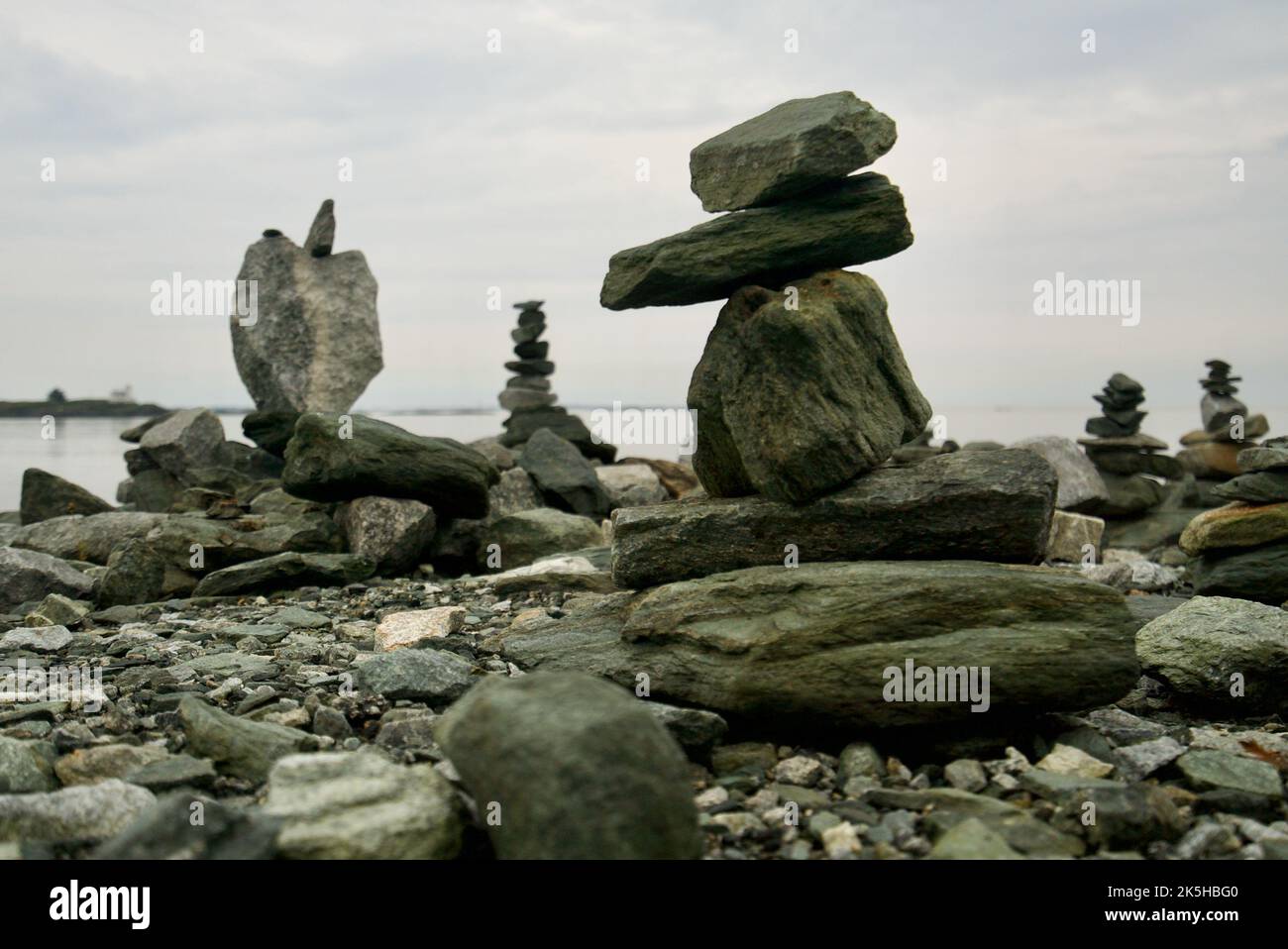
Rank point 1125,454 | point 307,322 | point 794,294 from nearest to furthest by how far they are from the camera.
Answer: point 794,294, point 307,322, point 1125,454

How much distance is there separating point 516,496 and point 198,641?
1003 centimetres

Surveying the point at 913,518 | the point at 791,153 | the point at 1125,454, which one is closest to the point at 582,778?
the point at 913,518

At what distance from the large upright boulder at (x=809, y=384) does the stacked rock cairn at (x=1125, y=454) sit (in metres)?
18.4

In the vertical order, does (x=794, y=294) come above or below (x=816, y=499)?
above

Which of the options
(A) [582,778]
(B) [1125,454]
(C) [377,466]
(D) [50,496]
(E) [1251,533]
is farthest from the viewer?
(B) [1125,454]

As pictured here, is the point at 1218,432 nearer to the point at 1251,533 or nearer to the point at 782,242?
the point at 1251,533

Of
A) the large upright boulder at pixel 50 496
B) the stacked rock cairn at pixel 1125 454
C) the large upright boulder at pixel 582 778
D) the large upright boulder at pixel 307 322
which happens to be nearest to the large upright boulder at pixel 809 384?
the large upright boulder at pixel 582 778

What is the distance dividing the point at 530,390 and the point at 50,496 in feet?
40.1

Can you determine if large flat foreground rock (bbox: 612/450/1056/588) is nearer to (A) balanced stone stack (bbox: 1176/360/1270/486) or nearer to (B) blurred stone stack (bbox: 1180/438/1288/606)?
(B) blurred stone stack (bbox: 1180/438/1288/606)

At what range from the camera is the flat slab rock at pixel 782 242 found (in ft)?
30.1

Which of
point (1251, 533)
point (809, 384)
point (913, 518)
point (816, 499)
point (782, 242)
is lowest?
point (1251, 533)

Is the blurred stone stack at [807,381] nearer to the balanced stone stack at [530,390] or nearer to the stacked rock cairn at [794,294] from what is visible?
the stacked rock cairn at [794,294]

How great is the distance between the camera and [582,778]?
5.14m
